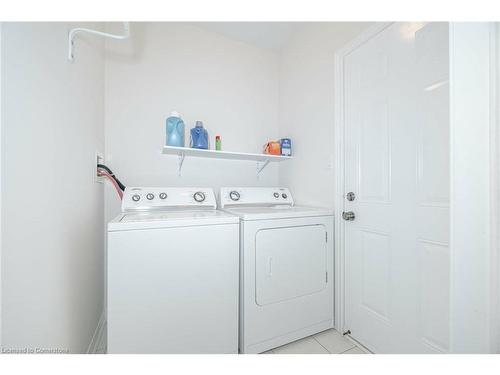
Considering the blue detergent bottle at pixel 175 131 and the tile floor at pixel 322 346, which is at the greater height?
the blue detergent bottle at pixel 175 131

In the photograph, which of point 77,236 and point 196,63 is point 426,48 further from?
point 77,236

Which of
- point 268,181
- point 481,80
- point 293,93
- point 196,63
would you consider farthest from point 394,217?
point 196,63

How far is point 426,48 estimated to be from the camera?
1.20m

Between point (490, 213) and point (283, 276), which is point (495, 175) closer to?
point (490, 213)

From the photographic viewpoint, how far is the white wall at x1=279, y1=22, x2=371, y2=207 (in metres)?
1.79

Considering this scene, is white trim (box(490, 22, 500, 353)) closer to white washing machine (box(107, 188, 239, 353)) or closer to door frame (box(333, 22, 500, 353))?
door frame (box(333, 22, 500, 353))

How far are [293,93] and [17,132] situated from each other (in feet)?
7.24

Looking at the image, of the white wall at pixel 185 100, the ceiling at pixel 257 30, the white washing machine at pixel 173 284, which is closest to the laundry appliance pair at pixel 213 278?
the white washing machine at pixel 173 284

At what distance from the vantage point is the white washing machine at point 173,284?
1.13m

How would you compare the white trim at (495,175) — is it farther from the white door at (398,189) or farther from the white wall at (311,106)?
the white wall at (311,106)

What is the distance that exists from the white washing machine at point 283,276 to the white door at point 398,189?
→ 0.20m

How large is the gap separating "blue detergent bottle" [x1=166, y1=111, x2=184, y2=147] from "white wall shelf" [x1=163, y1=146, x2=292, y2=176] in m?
0.07

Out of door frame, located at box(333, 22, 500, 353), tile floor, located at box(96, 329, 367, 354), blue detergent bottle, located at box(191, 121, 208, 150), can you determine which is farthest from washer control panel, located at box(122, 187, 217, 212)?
door frame, located at box(333, 22, 500, 353)

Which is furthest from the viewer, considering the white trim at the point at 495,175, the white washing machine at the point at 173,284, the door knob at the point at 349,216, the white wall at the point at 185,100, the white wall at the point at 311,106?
the white wall at the point at 185,100
